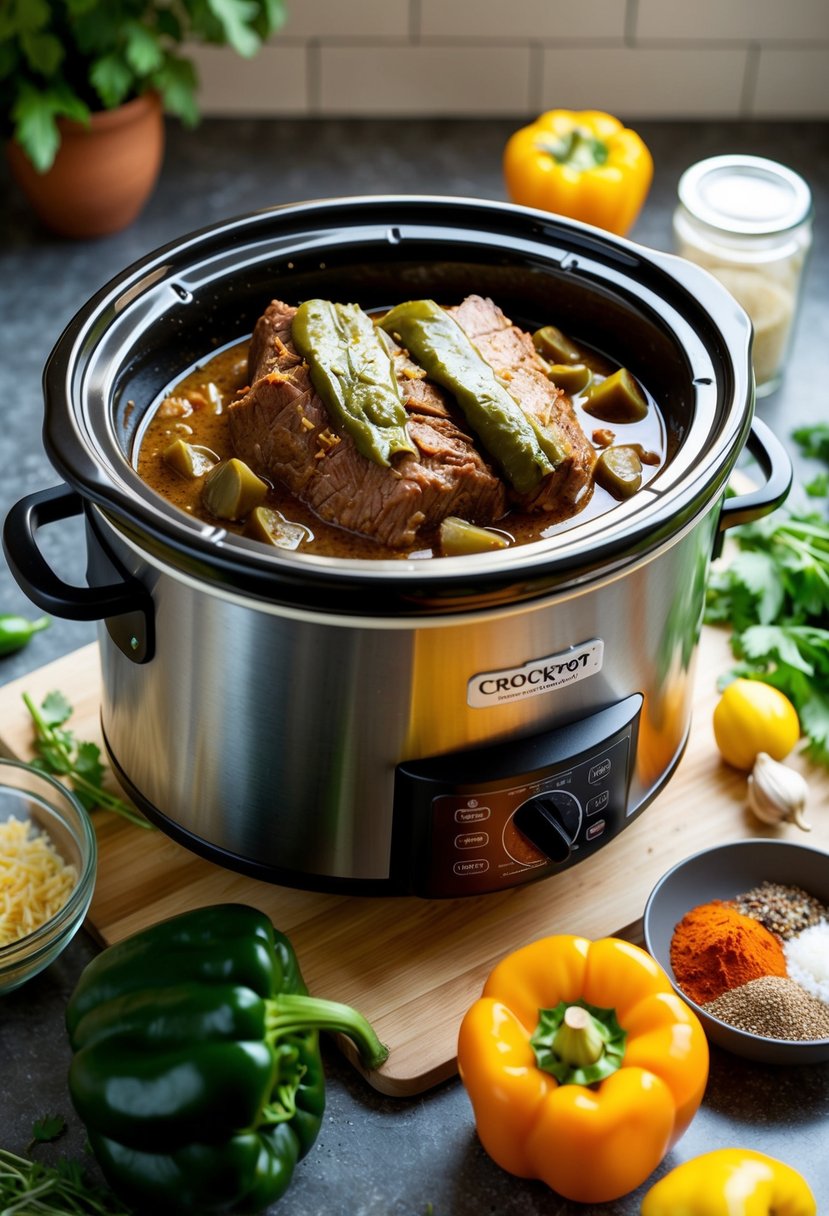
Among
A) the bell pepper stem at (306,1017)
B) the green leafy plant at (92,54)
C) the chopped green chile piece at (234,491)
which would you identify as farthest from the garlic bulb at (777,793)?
the green leafy plant at (92,54)

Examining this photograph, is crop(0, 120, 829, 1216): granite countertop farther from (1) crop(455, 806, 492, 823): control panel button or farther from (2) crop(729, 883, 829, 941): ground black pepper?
(1) crop(455, 806, 492, 823): control panel button

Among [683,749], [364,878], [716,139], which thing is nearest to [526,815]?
[364,878]

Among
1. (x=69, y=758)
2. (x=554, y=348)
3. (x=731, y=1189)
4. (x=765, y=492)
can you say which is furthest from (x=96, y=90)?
(x=731, y=1189)

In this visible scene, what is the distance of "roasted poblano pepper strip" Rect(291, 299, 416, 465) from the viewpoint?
1821 mm

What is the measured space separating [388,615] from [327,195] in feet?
6.90

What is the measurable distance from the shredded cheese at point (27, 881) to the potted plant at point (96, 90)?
1.49 meters

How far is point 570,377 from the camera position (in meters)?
2.09

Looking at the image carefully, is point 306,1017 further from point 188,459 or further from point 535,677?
point 188,459

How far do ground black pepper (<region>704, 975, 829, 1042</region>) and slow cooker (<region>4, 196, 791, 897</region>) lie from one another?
10.5 inches

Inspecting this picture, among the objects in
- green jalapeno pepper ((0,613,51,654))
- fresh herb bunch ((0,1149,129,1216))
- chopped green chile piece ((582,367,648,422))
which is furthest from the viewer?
green jalapeno pepper ((0,613,51,654))

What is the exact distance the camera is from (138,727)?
1949 mm

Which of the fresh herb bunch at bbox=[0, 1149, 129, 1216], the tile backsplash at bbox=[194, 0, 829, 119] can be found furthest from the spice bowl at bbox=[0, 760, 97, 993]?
the tile backsplash at bbox=[194, 0, 829, 119]

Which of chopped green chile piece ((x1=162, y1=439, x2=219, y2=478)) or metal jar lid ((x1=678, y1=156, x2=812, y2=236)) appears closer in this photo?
chopped green chile piece ((x1=162, y1=439, x2=219, y2=478))

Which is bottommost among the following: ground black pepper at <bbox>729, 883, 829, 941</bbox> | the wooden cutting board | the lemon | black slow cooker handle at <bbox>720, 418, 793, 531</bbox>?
the wooden cutting board
